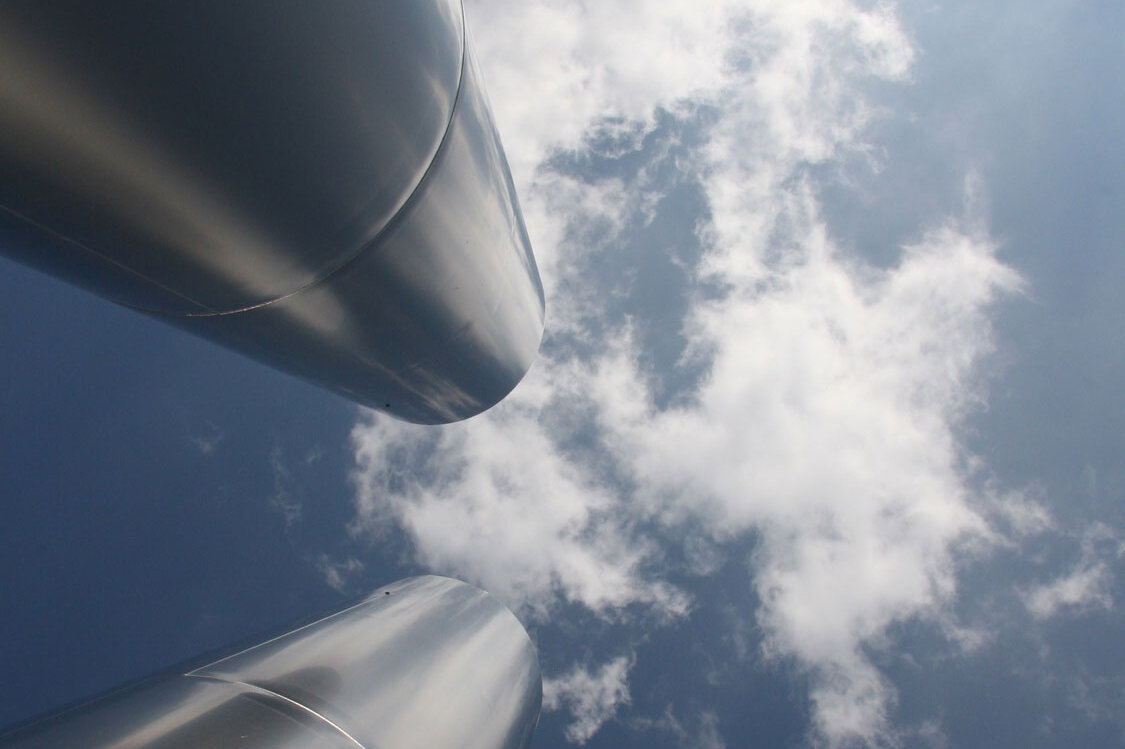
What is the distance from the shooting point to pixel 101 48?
3.23 metres

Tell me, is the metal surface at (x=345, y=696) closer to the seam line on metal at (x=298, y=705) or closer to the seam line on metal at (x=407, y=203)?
the seam line on metal at (x=298, y=705)

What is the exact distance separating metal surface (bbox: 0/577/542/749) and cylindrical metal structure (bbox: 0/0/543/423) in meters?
3.50

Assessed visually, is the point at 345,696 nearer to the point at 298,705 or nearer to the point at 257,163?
the point at 298,705

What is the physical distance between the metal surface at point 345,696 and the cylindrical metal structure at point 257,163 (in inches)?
138

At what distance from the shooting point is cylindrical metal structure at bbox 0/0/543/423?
3.37 m

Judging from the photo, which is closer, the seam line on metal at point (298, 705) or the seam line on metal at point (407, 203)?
the seam line on metal at point (407, 203)

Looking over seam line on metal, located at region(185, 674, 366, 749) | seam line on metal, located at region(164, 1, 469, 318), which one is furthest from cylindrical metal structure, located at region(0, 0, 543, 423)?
seam line on metal, located at region(185, 674, 366, 749)

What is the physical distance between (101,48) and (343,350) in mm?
4464

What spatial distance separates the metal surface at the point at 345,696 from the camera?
16.6 feet

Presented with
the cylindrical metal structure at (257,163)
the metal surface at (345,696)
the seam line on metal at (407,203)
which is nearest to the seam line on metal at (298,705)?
the metal surface at (345,696)

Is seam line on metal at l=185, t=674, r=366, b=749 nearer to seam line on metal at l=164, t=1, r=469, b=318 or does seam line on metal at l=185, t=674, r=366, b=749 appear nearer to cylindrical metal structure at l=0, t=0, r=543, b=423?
cylindrical metal structure at l=0, t=0, r=543, b=423

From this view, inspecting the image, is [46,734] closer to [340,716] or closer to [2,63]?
[340,716]

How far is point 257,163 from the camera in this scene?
4352 mm

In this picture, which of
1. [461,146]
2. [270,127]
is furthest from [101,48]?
[461,146]
